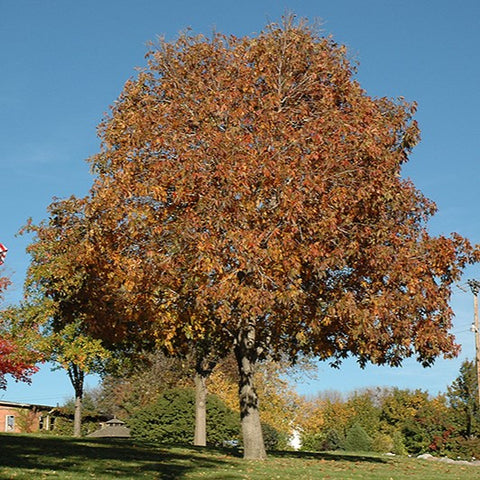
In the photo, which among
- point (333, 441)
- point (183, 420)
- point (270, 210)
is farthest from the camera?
point (333, 441)

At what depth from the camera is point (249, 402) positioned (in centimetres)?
2417

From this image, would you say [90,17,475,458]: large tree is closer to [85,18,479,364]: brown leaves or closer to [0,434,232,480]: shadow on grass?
[85,18,479,364]: brown leaves

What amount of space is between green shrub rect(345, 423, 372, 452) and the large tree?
36.9m

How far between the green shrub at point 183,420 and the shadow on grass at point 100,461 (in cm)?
2363

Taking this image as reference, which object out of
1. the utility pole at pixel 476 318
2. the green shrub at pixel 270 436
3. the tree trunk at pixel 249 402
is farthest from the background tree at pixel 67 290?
the utility pole at pixel 476 318

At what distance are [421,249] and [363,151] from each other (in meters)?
3.88

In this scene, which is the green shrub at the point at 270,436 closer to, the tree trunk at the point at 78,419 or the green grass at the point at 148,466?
the tree trunk at the point at 78,419

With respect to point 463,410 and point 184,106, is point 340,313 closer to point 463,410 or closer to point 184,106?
point 184,106

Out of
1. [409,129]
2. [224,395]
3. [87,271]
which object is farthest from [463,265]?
[224,395]

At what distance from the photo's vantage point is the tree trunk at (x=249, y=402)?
2392 centimetres

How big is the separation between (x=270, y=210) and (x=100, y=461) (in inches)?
331

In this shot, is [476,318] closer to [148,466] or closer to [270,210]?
[270,210]

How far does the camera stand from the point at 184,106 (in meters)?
24.1

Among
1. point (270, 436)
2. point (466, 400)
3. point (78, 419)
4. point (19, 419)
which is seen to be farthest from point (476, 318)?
point (19, 419)
